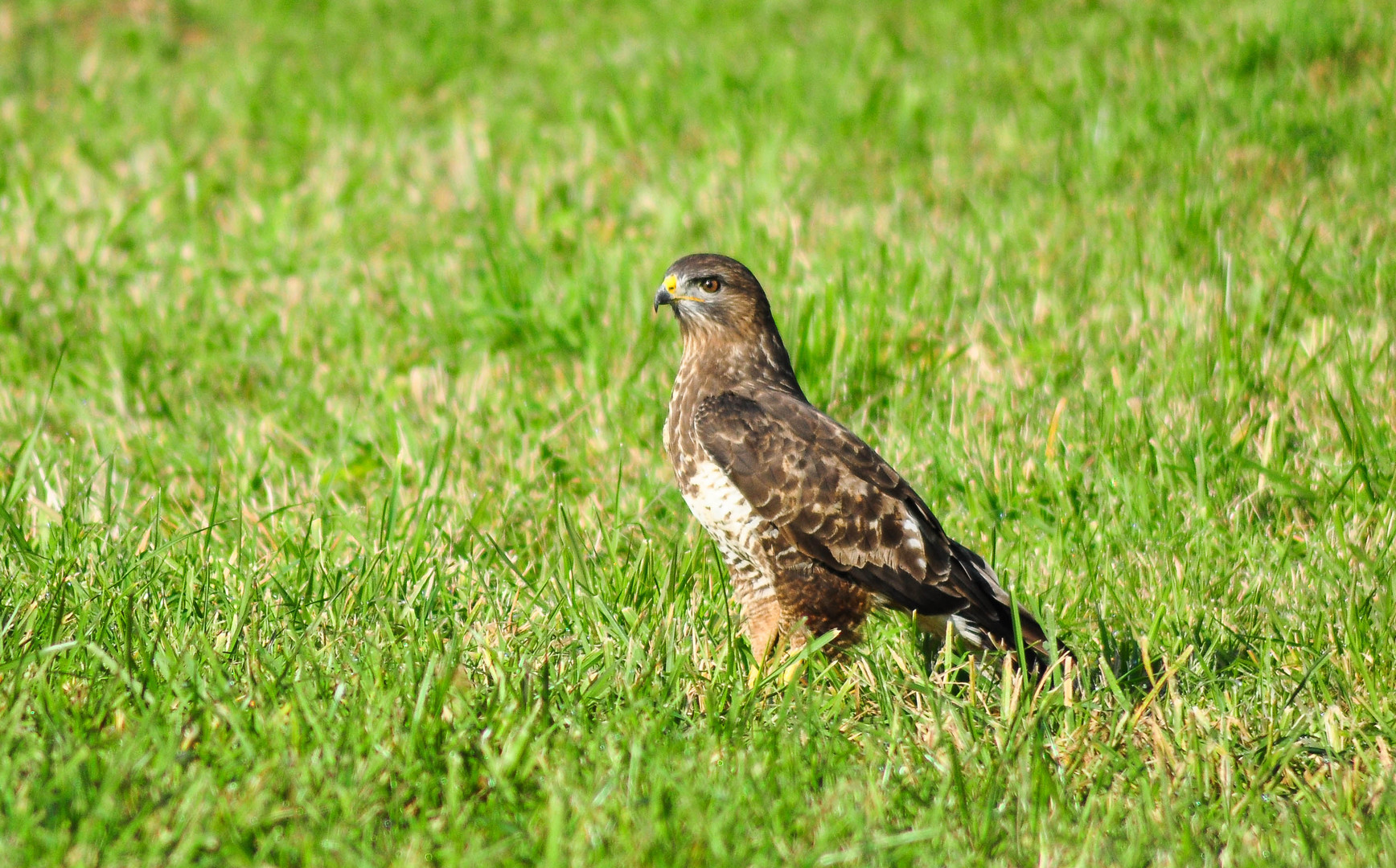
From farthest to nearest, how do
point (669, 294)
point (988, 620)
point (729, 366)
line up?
point (669, 294) → point (729, 366) → point (988, 620)

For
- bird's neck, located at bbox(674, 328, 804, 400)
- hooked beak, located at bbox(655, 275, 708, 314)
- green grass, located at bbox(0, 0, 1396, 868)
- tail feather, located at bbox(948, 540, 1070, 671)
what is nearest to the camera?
green grass, located at bbox(0, 0, 1396, 868)

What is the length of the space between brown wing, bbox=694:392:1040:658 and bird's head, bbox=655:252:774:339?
574 mm

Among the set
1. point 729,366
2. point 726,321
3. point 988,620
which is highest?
point 726,321

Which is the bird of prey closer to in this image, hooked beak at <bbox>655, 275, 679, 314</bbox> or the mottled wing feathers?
the mottled wing feathers

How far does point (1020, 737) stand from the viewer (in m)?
3.22

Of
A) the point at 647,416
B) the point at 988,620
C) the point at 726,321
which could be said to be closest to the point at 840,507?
the point at 988,620

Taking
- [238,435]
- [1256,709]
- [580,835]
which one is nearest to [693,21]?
[238,435]

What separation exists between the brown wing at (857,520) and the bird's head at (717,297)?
0.57 meters

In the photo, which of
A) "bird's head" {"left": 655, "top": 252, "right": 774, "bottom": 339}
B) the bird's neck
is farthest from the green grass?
"bird's head" {"left": 655, "top": 252, "right": 774, "bottom": 339}

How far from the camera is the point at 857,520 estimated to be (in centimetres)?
387

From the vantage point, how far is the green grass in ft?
9.46

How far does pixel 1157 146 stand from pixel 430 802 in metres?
5.94

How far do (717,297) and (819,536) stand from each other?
103cm

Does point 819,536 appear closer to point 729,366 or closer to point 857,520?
point 857,520
